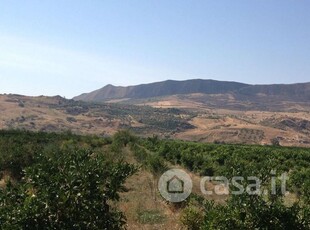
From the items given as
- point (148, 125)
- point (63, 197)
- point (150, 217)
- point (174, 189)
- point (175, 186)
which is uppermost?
point (63, 197)

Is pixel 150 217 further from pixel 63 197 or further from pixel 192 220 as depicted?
pixel 63 197

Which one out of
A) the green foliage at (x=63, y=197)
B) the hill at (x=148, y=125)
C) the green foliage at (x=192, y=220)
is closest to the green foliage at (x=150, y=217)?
the green foliage at (x=192, y=220)

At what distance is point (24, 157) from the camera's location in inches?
1330

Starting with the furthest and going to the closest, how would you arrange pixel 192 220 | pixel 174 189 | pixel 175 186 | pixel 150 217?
pixel 175 186 < pixel 174 189 < pixel 150 217 < pixel 192 220

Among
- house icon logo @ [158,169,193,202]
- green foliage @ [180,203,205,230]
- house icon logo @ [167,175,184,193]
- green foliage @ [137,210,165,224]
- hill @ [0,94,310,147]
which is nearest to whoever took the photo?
green foliage @ [180,203,205,230]

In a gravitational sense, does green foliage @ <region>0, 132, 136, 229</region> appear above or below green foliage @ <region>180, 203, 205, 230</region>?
above

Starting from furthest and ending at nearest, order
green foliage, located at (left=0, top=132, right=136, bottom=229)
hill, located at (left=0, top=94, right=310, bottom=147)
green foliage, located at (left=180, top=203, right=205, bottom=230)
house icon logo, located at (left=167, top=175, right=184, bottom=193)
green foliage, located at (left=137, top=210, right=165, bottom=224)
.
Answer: hill, located at (left=0, top=94, right=310, bottom=147) < house icon logo, located at (left=167, top=175, right=184, bottom=193) < green foliage, located at (left=137, top=210, right=165, bottom=224) < green foliage, located at (left=180, top=203, right=205, bottom=230) < green foliage, located at (left=0, top=132, right=136, bottom=229)

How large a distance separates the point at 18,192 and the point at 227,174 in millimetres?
8241

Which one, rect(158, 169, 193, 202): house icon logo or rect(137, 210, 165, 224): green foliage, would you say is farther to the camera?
rect(158, 169, 193, 202): house icon logo

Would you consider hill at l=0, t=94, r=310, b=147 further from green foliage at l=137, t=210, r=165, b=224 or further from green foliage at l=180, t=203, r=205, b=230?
green foliage at l=180, t=203, r=205, b=230

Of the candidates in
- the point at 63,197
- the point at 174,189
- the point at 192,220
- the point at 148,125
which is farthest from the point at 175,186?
the point at 148,125

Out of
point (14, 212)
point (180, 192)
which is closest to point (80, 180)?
point (14, 212)

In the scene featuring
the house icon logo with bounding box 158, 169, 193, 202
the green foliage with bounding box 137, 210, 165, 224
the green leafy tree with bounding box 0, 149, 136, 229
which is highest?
the green leafy tree with bounding box 0, 149, 136, 229

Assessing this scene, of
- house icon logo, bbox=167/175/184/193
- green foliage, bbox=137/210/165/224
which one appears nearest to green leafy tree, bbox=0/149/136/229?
green foliage, bbox=137/210/165/224
